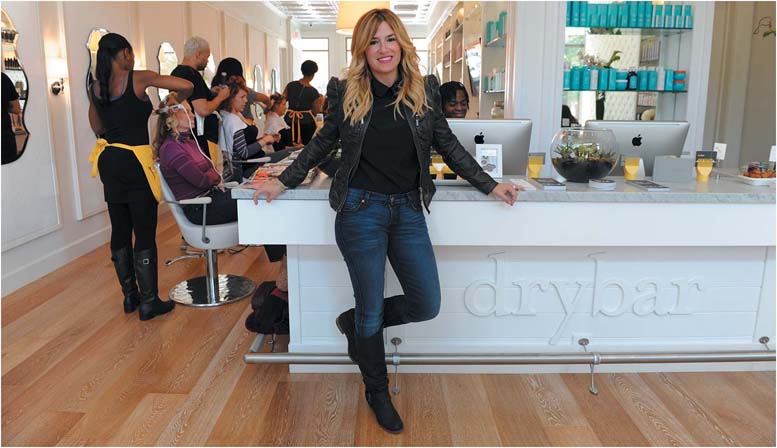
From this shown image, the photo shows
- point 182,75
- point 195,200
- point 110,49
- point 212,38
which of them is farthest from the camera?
point 212,38

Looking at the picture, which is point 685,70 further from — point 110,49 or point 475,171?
point 110,49

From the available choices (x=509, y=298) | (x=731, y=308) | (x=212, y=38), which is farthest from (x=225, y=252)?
(x=212, y=38)

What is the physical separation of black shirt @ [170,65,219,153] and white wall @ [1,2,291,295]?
92cm

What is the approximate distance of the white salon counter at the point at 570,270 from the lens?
2373mm

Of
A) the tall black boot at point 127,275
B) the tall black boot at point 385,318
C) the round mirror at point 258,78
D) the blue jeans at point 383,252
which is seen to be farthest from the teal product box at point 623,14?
the round mirror at point 258,78

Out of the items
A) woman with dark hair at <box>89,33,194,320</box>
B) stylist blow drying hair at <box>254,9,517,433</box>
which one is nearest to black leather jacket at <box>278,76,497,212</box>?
stylist blow drying hair at <box>254,9,517,433</box>

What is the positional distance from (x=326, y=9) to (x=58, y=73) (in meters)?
9.45

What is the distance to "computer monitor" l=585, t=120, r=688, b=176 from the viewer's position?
2.84 metres

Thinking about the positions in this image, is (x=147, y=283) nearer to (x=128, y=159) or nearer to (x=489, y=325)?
(x=128, y=159)

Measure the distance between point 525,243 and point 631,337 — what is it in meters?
0.76

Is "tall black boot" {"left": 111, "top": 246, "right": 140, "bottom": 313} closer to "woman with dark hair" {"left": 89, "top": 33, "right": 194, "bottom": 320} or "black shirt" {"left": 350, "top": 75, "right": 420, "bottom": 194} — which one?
"woman with dark hair" {"left": 89, "top": 33, "right": 194, "bottom": 320}

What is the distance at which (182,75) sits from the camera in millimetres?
4133

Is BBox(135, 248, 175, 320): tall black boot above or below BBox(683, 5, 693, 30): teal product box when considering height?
below

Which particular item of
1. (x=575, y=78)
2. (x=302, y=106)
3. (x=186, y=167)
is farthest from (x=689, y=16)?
(x=186, y=167)
